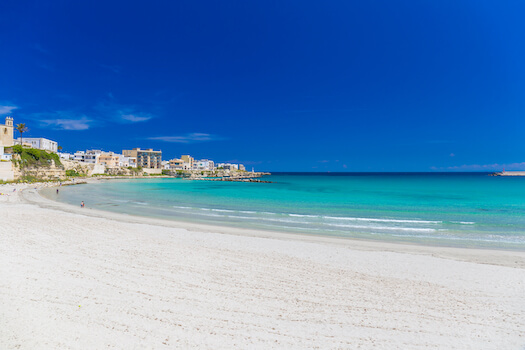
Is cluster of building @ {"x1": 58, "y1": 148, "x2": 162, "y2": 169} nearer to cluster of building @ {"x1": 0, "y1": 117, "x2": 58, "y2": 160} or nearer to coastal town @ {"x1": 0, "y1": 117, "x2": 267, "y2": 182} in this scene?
coastal town @ {"x1": 0, "y1": 117, "x2": 267, "y2": 182}

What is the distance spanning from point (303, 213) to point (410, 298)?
16093 millimetres

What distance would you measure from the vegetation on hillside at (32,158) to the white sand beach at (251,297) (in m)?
63.3

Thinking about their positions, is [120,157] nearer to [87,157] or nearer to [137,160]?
[87,157]

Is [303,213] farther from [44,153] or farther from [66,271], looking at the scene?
[44,153]

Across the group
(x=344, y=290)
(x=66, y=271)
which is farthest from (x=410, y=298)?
(x=66, y=271)

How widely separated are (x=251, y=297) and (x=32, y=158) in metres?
76.7

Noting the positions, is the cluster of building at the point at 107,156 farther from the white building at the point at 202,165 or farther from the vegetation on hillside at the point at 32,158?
the vegetation on hillside at the point at 32,158

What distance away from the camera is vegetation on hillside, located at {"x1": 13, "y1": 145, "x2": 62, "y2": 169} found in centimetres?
5880

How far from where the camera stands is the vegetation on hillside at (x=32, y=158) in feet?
193

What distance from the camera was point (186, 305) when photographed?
551 cm

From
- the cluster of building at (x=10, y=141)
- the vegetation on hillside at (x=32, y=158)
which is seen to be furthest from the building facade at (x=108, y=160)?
the vegetation on hillside at (x=32, y=158)

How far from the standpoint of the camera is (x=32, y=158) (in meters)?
62.4

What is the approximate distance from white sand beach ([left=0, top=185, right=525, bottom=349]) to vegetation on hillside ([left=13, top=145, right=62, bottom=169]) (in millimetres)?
63320

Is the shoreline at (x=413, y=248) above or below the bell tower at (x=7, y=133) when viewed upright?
below
